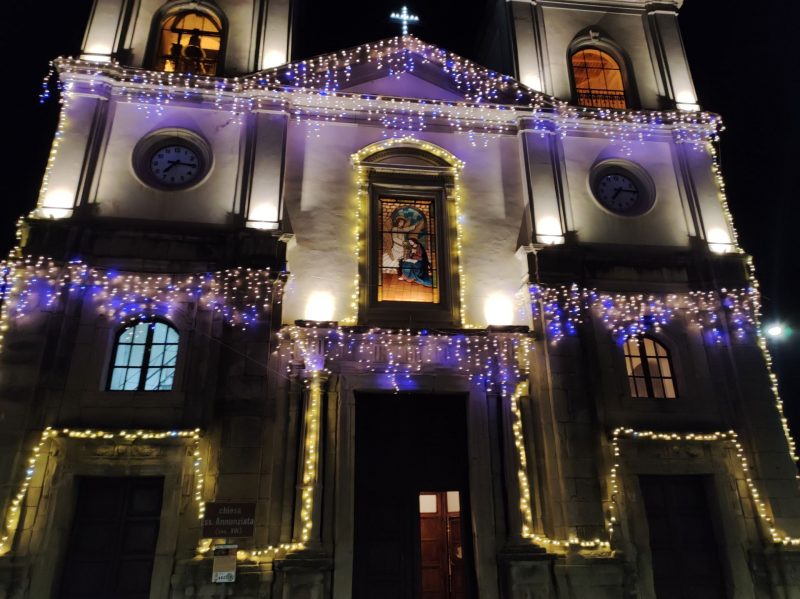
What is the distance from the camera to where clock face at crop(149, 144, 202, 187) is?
13133mm

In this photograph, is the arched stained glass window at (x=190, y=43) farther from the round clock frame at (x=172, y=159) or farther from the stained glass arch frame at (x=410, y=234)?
the stained glass arch frame at (x=410, y=234)

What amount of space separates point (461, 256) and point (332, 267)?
113 inches

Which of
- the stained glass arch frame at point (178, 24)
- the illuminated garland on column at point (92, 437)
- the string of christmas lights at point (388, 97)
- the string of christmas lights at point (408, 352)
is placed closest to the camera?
the illuminated garland on column at point (92, 437)

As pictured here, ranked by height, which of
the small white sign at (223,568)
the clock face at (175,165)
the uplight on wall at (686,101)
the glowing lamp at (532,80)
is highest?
the glowing lamp at (532,80)

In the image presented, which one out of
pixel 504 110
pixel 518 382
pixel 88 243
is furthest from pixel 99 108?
pixel 518 382

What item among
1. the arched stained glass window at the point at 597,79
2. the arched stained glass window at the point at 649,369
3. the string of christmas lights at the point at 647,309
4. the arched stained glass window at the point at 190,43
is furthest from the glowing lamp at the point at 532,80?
the arched stained glass window at the point at 190,43

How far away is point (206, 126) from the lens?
13.6 m

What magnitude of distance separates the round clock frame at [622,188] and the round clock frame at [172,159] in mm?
9017

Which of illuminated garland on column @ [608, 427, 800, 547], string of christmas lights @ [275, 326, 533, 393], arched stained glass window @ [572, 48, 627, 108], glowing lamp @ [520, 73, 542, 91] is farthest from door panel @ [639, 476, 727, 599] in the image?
glowing lamp @ [520, 73, 542, 91]

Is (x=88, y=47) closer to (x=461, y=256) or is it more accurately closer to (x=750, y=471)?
(x=461, y=256)

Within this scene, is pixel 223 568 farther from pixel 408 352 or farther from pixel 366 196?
pixel 366 196

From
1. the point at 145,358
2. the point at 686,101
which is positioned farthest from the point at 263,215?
the point at 686,101

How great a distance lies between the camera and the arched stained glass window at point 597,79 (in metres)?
16.0

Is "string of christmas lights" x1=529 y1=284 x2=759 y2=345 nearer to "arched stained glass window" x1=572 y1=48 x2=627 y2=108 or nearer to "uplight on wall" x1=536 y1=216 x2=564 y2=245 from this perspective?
"uplight on wall" x1=536 y1=216 x2=564 y2=245
